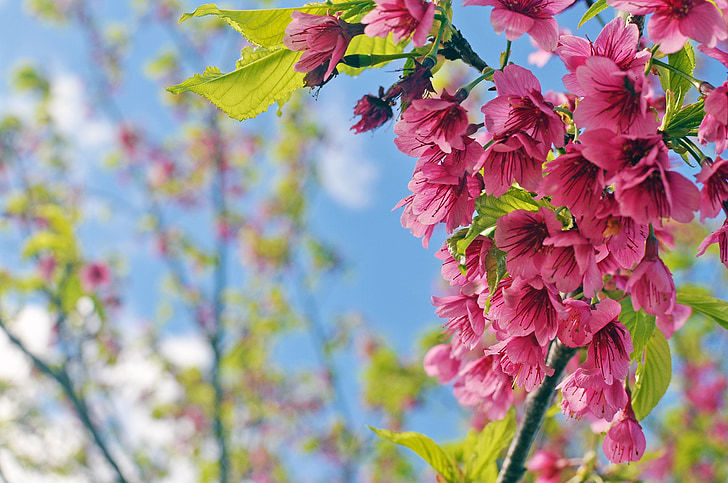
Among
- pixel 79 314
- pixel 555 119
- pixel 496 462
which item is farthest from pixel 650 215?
pixel 79 314

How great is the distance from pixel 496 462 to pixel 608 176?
3.08 ft

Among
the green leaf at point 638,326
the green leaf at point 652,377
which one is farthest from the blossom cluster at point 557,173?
the green leaf at point 652,377

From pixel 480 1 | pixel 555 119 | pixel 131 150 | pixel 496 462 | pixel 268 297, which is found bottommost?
pixel 496 462

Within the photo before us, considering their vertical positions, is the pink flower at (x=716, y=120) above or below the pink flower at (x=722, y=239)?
above

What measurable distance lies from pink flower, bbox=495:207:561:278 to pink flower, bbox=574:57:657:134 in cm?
15

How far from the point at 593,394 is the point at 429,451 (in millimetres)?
479

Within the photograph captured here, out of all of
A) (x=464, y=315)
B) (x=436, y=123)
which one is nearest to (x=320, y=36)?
(x=436, y=123)

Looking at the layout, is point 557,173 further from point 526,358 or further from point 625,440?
point 625,440

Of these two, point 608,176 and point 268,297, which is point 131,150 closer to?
point 268,297

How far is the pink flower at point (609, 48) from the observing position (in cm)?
90

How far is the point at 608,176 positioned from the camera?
77 cm

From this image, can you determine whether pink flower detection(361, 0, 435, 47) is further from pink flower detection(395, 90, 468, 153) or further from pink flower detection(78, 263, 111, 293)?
pink flower detection(78, 263, 111, 293)

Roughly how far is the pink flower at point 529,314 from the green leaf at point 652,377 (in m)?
0.41

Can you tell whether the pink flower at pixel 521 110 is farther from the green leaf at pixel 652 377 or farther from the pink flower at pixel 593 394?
the green leaf at pixel 652 377
